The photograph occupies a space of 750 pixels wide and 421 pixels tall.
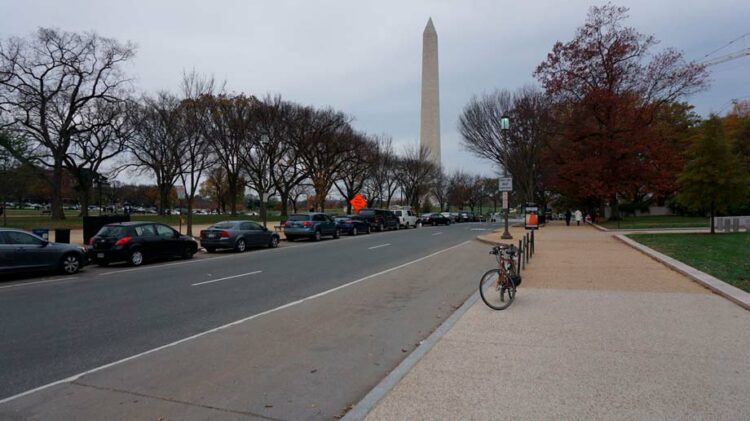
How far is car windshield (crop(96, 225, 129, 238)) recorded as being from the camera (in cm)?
1592

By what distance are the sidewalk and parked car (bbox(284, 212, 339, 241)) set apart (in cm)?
1905

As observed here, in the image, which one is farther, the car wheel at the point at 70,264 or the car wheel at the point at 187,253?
the car wheel at the point at 187,253

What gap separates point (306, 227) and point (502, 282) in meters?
19.8

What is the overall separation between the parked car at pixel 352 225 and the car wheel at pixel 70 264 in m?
18.5

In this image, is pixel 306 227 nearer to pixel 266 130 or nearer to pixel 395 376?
pixel 266 130

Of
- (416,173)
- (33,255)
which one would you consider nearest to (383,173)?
(416,173)

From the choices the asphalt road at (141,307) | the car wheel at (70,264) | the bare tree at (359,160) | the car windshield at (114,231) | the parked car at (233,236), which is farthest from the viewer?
the bare tree at (359,160)

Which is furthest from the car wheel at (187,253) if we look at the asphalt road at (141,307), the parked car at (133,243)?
the asphalt road at (141,307)

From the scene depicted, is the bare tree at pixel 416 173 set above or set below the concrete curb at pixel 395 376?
above

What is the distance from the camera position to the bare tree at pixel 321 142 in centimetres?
4428

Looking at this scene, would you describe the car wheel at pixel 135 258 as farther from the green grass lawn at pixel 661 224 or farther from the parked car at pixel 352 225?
the green grass lawn at pixel 661 224

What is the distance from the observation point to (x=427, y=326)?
7465 mm

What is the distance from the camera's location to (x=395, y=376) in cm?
496

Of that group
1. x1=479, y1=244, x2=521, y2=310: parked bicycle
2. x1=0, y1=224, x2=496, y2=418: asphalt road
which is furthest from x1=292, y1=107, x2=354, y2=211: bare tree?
x1=479, y1=244, x2=521, y2=310: parked bicycle
